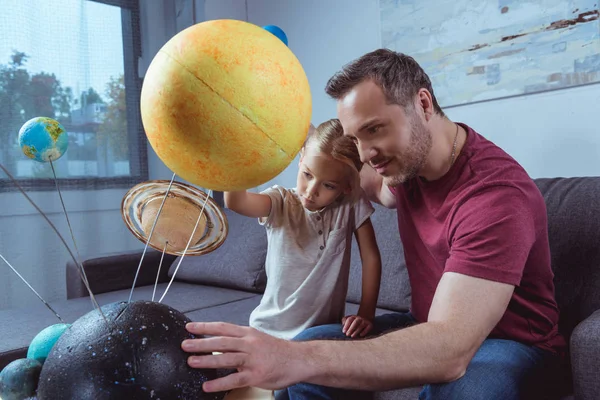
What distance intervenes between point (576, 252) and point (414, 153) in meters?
0.64

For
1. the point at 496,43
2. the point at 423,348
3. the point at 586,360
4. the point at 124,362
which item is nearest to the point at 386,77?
the point at 423,348

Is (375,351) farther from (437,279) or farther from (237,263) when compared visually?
(237,263)

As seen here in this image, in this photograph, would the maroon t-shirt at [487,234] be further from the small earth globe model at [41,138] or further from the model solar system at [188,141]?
the small earth globe model at [41,138]

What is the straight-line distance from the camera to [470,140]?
1371mm

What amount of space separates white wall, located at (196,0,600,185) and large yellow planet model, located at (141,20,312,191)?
1729 mm

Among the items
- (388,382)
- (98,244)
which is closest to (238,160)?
(388,382)

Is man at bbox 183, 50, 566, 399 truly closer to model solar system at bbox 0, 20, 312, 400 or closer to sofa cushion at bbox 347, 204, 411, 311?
model solar system at bbox 0, 20, 312, 400

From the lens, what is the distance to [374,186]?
5.37 feet

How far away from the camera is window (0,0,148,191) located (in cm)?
293

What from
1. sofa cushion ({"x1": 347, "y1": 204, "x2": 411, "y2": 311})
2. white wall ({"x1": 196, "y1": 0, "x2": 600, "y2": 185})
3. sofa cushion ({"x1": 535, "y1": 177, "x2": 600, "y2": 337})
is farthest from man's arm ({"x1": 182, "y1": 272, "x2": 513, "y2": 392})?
white wall ({"x1": 196, "y1": 0, "x2": 600, "y2": 185})

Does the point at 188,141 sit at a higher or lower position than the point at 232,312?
higher

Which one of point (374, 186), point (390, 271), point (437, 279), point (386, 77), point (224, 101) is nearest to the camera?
point (224, 101)

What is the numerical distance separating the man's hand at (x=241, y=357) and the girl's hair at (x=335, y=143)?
0.70 metres

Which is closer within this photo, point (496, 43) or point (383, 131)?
point (383, 131)
